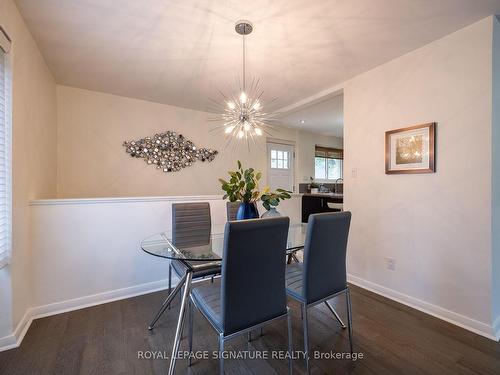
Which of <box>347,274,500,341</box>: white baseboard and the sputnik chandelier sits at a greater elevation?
the sputnik chandelier

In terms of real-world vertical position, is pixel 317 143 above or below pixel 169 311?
above

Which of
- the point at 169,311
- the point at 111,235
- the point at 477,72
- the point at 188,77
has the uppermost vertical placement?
the point at 188,77

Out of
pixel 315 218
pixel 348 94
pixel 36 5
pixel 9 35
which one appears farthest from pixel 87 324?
pixel 348 94

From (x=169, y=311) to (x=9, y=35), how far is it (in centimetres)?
241

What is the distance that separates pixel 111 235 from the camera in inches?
93.4

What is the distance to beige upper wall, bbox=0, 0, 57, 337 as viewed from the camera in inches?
66.4

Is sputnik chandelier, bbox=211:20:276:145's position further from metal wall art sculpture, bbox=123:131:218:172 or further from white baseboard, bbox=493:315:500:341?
white baseboard, bbox=493:315:500:341

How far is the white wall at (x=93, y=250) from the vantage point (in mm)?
2094

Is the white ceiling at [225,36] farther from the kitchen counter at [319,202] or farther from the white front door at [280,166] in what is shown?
the kitchen counter at [319,202]

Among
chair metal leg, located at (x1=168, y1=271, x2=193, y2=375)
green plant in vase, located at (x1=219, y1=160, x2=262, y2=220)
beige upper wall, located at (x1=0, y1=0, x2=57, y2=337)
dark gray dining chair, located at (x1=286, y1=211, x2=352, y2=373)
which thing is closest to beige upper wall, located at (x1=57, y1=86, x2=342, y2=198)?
beige upper wall, located at (x1=0, y1=0, x2=57, y2=337)

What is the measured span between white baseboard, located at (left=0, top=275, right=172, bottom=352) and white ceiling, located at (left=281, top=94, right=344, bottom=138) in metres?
3.23

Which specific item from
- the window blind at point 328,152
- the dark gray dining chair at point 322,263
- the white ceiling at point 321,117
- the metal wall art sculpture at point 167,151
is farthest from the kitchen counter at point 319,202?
the dark gray dining chair at point 322,263

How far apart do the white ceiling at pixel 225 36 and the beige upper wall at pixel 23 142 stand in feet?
0.54

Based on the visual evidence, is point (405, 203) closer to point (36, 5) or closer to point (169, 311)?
point (169, 311)
